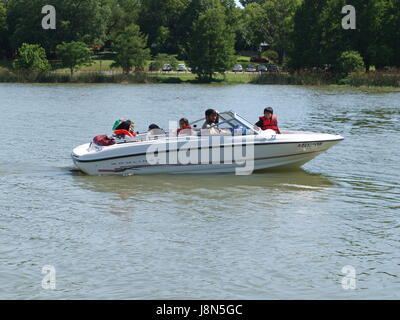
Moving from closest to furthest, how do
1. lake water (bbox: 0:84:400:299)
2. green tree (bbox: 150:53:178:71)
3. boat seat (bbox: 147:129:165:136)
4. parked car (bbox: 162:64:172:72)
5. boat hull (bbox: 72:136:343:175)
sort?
lake water (bbox: 0:84:400:299) < boat seat (bbox: 147:129:165:136) < boat hull (bbox: 72:136:343:175) < green tree (bbox: 150:53:178:71) < parked car (bbox: 162:64:172:72)

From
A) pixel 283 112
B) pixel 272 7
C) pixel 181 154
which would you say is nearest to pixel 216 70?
pixel 272 7

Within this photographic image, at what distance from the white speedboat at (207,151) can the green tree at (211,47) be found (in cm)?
7152

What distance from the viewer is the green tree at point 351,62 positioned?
80500mm

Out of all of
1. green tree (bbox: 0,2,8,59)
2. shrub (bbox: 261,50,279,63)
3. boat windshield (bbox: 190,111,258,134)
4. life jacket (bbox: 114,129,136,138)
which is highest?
green tree (bbox: 0,2,8,59)

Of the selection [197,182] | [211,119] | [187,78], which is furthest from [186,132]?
[187,78]

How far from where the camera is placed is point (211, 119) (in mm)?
17938

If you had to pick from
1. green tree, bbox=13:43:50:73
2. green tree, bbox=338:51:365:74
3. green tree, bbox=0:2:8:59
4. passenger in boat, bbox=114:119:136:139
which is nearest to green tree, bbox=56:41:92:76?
green tree, bbox=13:43:50:73

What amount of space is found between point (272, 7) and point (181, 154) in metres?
109

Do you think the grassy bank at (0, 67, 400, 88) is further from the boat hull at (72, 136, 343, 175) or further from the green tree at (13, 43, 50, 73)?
the boat hull at (72, 136, 343, 175)

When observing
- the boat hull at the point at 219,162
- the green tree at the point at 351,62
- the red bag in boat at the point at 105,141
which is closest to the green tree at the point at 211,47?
the green tree at the point at 351,62

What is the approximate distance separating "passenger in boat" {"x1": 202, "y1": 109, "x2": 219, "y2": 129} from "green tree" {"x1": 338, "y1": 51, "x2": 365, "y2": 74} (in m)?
65.6

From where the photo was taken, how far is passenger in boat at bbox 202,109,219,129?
58.8 feet
